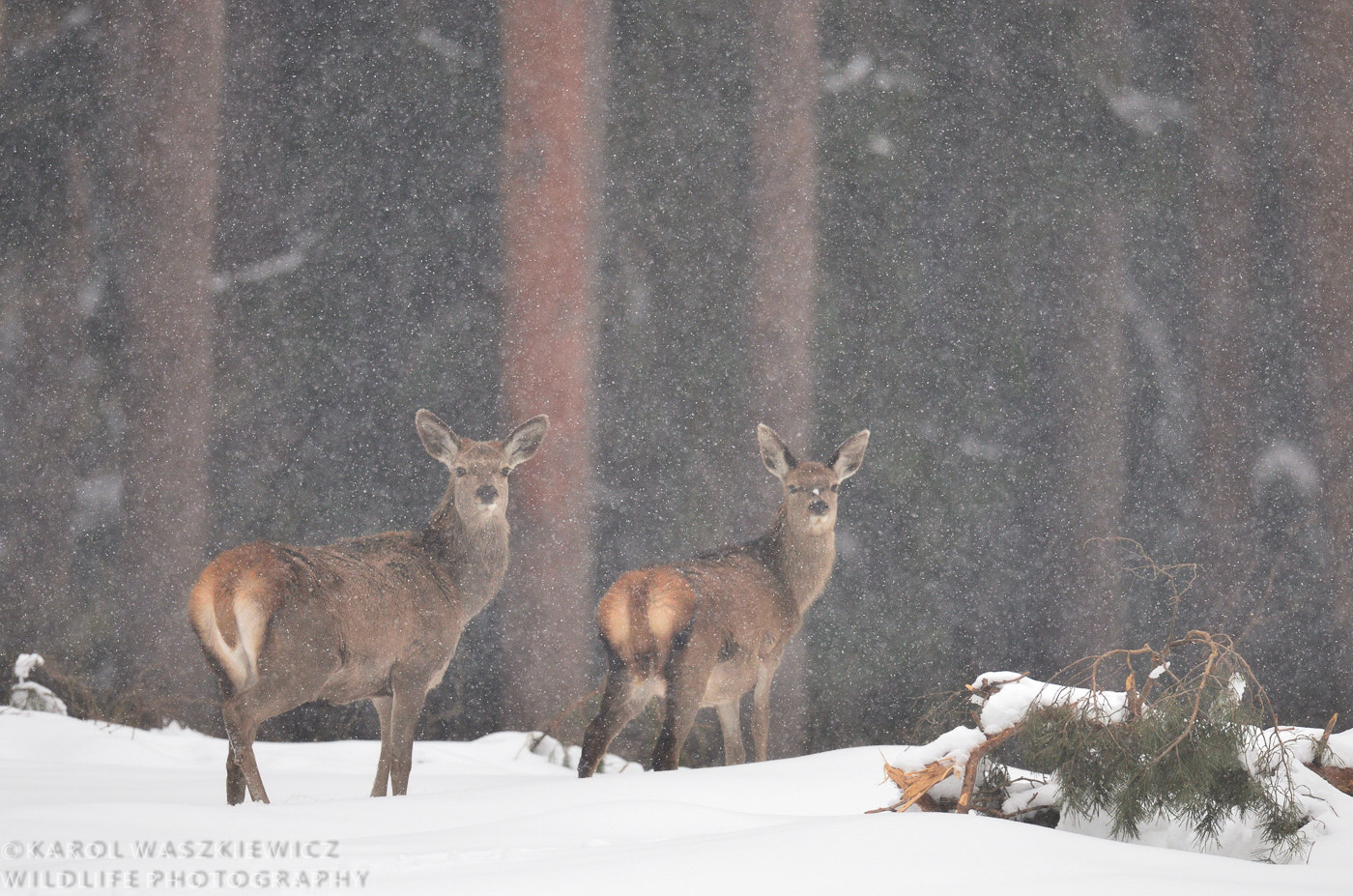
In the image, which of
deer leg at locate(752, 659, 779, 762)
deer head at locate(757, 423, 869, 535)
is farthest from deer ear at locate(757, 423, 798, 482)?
deer leg at locate(752, 659, 779, 762)

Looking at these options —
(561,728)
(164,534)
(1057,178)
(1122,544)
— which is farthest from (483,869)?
(1057,178)

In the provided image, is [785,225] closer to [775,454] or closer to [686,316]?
[686,316]

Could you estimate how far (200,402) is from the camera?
179 inches

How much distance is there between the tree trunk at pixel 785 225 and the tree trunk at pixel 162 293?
7.90 ft

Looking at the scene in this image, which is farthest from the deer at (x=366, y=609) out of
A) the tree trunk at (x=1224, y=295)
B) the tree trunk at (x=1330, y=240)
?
the tree trunk at (x=1330, y=240)

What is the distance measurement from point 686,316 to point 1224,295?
2.56m

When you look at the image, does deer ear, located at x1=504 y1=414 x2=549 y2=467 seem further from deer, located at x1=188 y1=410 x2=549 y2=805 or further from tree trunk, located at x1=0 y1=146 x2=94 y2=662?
tree trunk, located at x1=0 y1=146 x2=94 y2=662

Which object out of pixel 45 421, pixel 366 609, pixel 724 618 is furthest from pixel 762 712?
pixel 45 421

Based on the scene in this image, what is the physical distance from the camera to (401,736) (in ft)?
10.7

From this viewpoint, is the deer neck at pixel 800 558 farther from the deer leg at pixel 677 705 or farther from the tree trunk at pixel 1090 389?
the tree trunk at pixel 1090 389

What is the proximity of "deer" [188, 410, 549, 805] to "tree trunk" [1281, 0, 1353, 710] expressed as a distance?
372 cm

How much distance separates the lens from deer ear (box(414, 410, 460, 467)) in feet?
12.8

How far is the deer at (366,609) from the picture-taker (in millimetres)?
2879

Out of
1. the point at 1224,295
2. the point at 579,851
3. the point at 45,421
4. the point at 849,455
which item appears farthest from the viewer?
the point at 1224,295
